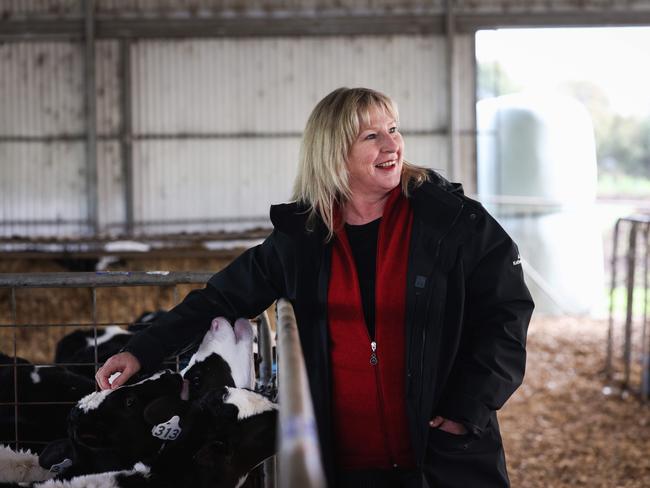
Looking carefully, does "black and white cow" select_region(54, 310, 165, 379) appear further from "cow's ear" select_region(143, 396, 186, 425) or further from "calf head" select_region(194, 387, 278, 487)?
"calf head" select_region(194, 387, 278, 487)

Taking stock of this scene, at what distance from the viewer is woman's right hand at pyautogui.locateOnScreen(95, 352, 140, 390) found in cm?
251

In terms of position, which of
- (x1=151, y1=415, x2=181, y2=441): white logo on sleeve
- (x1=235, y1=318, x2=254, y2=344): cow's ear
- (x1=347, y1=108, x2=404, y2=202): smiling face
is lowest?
(x1=151, y1=415, x2=181, y2=441): white logo on sleeve

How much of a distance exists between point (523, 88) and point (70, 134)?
59.8ft

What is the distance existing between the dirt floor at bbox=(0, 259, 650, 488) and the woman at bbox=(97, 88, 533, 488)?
2.37 metres

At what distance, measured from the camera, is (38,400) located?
3463mm

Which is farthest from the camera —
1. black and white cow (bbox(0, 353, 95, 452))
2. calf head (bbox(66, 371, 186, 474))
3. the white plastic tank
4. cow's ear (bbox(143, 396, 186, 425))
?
the white plastic tank

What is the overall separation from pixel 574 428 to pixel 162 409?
4715 mm

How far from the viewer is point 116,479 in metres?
2.34

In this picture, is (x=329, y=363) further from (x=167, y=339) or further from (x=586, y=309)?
(x=586, y=309)

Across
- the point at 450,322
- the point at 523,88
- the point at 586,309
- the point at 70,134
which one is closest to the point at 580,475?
the point at 450,322

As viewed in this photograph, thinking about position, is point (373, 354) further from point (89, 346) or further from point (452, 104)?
point (452, 104)

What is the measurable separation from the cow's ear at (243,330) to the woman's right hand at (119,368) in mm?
353

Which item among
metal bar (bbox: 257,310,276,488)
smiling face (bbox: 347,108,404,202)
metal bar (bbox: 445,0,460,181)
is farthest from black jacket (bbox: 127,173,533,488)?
metal bar (bbox: 445,0,460,181)

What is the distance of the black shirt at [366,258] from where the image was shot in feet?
7.73
